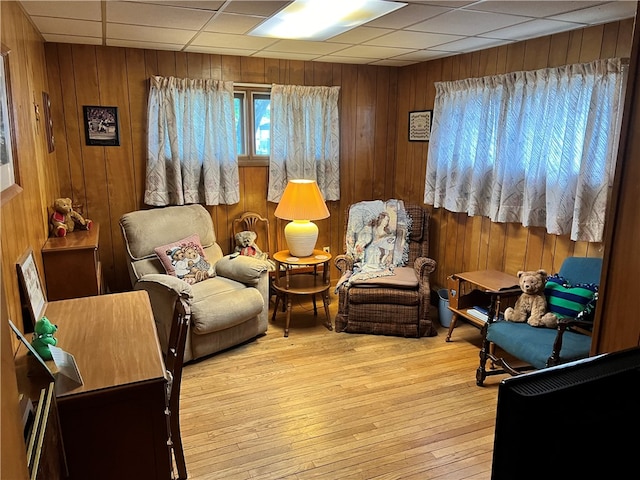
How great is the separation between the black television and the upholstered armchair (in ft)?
10.1

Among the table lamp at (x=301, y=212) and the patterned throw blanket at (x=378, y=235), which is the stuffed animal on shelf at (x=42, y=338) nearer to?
the table lamp at (x=301, y=212)

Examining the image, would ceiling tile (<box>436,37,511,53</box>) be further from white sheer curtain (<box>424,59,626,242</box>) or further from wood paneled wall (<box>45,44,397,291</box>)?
wood paneled wall (<box>45,44,397,291</box>)

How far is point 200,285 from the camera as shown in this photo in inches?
144

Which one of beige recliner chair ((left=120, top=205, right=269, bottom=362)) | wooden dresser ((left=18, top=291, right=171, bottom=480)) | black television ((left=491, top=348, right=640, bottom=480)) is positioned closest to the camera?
black television ((left=491, top=348, right=640, bottom=480))

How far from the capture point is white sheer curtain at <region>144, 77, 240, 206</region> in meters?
3.94

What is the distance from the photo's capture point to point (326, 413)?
276cm

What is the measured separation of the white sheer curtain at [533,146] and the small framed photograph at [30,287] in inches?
119

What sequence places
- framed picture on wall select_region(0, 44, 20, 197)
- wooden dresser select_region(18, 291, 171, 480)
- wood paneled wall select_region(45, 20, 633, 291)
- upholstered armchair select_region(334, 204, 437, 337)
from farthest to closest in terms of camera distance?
upholstered armchair select_region(334, 204, 437, 337), wood paneled wall select_region(45, 20, 633, 291), framed picture on wall select_region(0, 44, 20, 197), wooden dresser select_region(18, 291, 171, 480)

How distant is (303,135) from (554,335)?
2772 millimetres

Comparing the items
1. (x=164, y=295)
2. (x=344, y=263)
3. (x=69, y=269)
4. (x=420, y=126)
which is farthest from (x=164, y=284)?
(x=420, y=126)

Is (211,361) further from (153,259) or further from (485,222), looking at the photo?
(485,222)

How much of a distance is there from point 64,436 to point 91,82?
3.03m

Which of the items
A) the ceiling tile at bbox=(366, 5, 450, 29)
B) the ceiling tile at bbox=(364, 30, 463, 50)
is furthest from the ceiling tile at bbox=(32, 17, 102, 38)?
the ceiling tile at bbox=(364, 30, 463, 50)

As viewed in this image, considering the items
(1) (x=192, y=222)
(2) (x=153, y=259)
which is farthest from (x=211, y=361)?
(1) (x=192, y=222)
